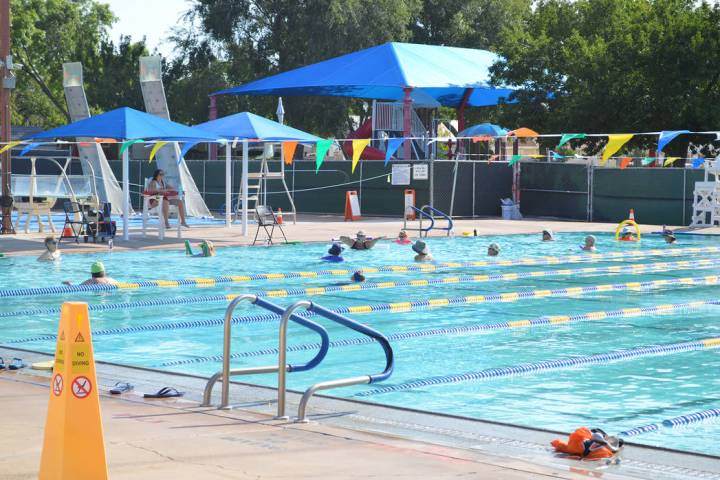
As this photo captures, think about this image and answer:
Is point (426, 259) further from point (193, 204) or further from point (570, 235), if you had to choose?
point (193, 204)

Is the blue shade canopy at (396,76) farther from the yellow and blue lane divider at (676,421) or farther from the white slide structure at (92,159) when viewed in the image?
the yellow and blue lane divider at (676,421)

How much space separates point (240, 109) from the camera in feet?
169

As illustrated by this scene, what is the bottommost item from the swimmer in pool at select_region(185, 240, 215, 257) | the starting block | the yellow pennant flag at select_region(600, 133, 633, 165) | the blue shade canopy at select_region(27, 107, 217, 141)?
the swimmer in pool at select_region(185, 240, 215, 257)

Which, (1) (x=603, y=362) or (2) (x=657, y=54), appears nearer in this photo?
(1) (x=603, y=362)

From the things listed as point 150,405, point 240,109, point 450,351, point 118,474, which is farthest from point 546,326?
point 240,109

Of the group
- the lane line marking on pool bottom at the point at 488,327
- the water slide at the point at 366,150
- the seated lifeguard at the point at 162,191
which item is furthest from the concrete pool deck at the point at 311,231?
the lane line marking on pool bottom at the point at 488,327

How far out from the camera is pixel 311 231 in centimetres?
2419

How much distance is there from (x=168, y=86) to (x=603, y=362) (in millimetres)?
46918

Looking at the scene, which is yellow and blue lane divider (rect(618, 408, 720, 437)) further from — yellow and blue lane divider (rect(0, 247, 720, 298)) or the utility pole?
the utility pole

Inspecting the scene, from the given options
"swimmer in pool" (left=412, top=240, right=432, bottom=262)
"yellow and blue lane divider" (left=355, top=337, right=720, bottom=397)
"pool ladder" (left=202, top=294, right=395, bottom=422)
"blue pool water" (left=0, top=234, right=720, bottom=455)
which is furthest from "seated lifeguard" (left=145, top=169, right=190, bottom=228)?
"pool ladder" (left=202, top=294, right=395, bottom=422)

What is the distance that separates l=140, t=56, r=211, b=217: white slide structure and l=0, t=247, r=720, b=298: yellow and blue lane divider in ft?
36.6

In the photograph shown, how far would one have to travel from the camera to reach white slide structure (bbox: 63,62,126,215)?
94.4 ft

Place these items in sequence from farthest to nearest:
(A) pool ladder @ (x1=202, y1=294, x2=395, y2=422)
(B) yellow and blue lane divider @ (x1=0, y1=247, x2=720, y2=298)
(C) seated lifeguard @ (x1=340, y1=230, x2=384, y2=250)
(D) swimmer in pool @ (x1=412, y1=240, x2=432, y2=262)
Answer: (C) seated lifeguard @ (x1=340, y1=230, x2=384, y2=250) → (D) swimmer in pool @ (x1=412, y1=240, x2=432, y2=262) → (B) yellow and blue lane divider @ (x1=0, y1=247, x2=720, y2=298) → (A) pool ladder @ (x1=202, y1=294, x2=395, y2=422)

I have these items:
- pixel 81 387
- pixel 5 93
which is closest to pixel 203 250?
pixel 5 93
